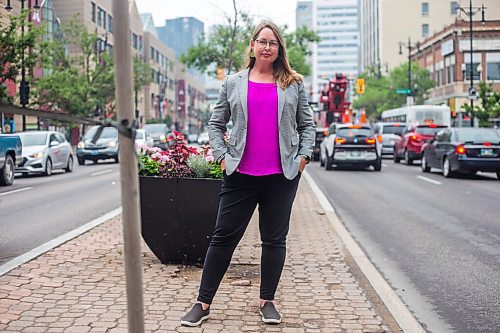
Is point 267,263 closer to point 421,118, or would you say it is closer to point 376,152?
point 376,152

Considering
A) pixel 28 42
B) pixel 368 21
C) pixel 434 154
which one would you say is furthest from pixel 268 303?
pixel 368 21

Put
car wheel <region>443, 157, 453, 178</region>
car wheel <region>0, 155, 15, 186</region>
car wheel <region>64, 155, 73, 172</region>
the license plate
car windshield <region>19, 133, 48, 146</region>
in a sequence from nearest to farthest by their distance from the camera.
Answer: car wheel <region>0, 155, 15, 186</region>, the license plate, car wheel <region>443, 157, 453, 178</region>, car windshield <region>19, 133, 48, 146</region>, car wheel <region>64, 155, 73, 172</region>

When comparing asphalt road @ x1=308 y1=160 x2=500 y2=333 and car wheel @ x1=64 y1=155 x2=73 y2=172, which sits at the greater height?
car wheel @ x1=64 y1=155 x2=73 y2=172

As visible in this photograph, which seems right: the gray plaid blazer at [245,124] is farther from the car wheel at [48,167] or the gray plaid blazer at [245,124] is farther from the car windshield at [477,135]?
the car wheel at [48,167]

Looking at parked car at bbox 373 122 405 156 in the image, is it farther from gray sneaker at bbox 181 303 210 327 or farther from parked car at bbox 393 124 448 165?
gray sneaker at bbox 181 303 210 327

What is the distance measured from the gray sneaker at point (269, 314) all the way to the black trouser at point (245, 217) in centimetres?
25

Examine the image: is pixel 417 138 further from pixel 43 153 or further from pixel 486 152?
pixel 43 153

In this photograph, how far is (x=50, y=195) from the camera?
16203 millimetres

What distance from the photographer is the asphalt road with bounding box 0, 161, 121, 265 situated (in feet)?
30.8

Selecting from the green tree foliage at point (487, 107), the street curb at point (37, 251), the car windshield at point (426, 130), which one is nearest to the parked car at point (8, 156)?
the street curb at point (37, 251)

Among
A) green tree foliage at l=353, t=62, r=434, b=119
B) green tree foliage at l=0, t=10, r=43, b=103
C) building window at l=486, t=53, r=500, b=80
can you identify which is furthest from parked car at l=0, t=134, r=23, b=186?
green tree foliage at l=353, t=62, r=434, b=119

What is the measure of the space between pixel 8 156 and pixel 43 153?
460 cm

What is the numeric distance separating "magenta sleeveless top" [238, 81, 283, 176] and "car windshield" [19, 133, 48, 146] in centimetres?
2013

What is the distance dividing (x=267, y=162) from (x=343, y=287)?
190 cm
